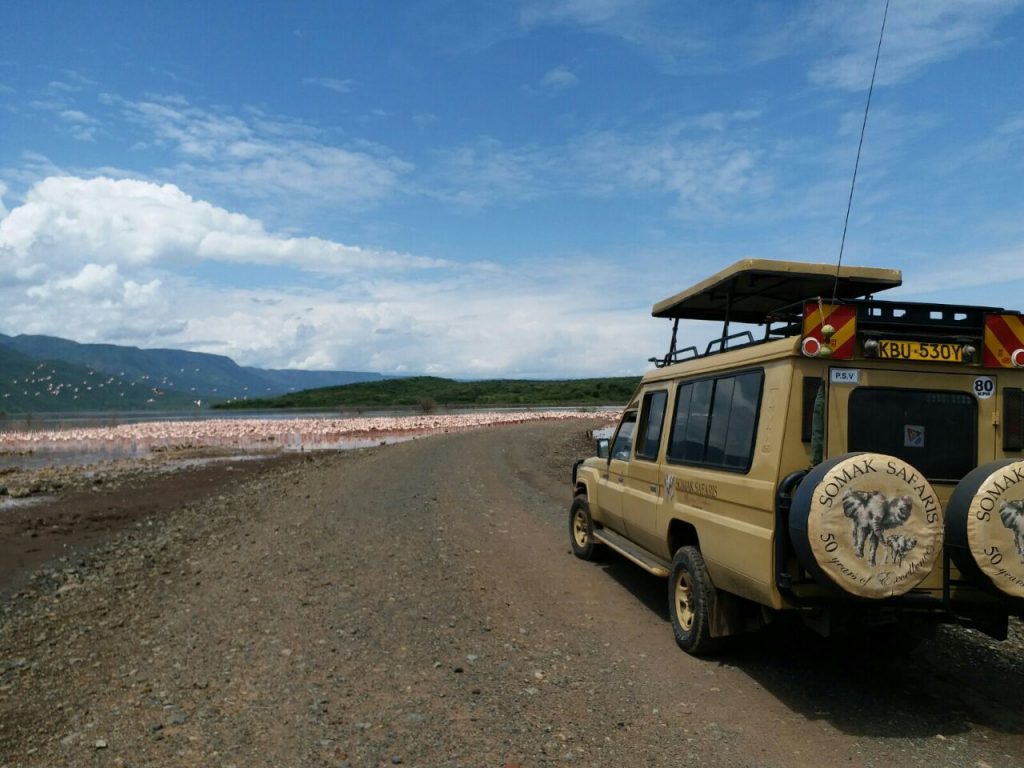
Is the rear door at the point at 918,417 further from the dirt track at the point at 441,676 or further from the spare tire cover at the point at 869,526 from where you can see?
the dirt track at the point at 441,676

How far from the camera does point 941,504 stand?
5.25 metres

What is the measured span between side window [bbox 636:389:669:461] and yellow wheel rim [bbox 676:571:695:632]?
150cm

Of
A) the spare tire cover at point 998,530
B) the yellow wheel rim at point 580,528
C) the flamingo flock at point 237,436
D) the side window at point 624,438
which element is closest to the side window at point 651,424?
the side window at point 624,438

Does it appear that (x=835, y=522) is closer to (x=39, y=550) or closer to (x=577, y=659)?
(x=577, y=659)

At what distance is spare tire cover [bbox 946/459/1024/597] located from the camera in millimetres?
4637

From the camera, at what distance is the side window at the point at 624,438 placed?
860 cm

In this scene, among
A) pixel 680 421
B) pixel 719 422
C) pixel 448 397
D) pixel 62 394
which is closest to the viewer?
pixel 719 422

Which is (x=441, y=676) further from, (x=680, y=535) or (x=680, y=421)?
(x=680, y=421)

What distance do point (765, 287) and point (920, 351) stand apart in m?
2.58

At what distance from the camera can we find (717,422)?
6.30 metres

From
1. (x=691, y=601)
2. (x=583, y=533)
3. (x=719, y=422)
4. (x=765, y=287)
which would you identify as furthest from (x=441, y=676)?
(x=765, y=287)

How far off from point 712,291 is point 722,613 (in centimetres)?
343

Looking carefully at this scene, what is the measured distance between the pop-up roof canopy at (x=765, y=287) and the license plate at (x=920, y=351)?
0.97m

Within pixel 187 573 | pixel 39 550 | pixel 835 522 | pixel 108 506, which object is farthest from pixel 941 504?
pixel 108 506
